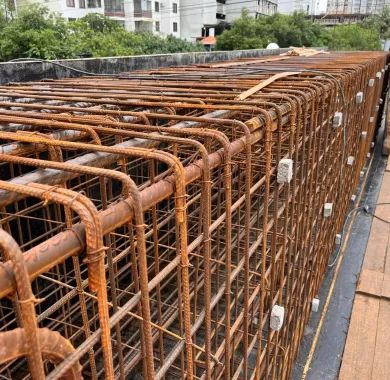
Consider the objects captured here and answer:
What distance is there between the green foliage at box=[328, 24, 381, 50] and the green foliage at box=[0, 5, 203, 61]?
606 inches

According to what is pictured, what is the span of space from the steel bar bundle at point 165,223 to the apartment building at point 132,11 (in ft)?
102

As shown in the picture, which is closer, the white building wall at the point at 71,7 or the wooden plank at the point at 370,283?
the wooden plank at the point at 370,283

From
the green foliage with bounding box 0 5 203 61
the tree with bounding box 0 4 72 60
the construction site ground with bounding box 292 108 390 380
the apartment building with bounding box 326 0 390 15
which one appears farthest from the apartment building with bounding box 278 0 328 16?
the construction site ground with bounding box 292 108 390 380

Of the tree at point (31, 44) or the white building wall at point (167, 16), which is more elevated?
the white building wall at point (167, 16)

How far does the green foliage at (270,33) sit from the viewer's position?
26183mm

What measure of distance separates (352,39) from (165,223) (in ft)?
106

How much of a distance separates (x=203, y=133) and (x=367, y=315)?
3.68m

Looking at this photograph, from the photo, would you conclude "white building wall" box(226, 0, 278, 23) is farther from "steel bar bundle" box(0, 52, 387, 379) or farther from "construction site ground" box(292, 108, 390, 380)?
"steel bar bundle" box(0, 52, 387, 379)

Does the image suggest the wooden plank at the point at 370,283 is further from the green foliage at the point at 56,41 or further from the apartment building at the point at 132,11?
the apartment building at the point at 132,11

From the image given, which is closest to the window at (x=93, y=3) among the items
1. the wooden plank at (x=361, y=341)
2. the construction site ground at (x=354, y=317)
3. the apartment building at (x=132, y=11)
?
the apartment building at (x=132, y=11)

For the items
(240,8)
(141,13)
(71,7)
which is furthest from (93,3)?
(240,8)

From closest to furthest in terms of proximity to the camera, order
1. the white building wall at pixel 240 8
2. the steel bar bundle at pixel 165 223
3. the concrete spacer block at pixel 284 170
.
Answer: the steel bar bundle at pixel 165 223
the concrete spacer block at pixel 284 170
the white building wall at pixel 240 8

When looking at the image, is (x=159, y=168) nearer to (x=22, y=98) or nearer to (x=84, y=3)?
(x=22, y=98)

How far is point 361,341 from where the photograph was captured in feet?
13.5
